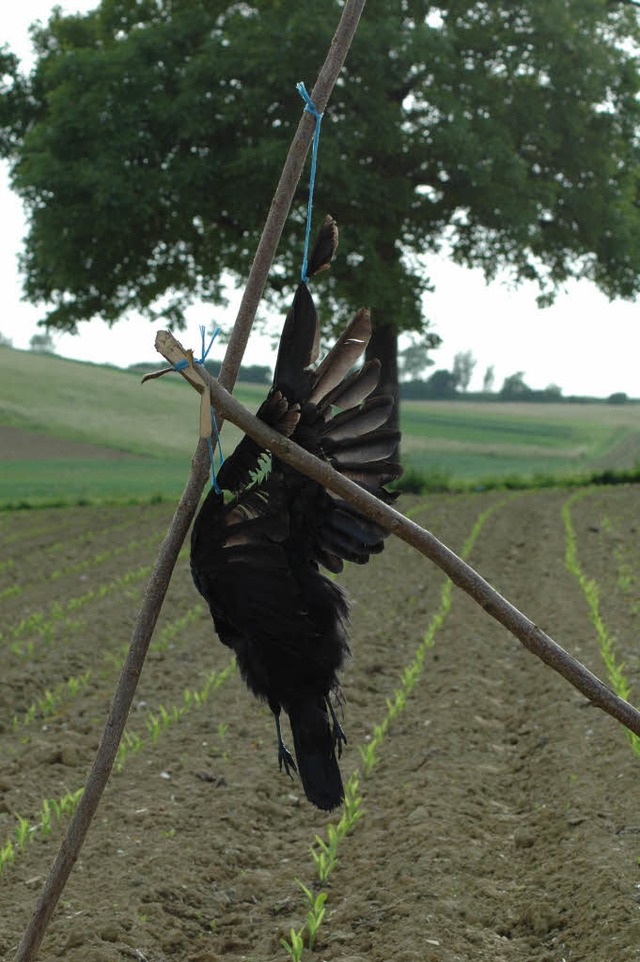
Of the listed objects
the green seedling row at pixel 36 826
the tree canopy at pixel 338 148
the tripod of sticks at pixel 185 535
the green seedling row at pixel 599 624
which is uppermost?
the tree canopy at pixel 338 148

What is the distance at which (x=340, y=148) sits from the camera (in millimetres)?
16312

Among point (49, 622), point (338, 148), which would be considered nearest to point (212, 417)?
point (49, 622)

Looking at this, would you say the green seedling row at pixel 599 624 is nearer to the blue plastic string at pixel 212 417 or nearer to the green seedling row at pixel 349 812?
the green seedling row at pixel 349 812

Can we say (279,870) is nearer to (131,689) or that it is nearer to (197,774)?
(197,774)

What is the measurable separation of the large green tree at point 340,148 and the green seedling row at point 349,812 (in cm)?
943

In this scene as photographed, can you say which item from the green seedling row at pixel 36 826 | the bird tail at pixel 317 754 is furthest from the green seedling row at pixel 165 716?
the bird tail at pixel 317 754

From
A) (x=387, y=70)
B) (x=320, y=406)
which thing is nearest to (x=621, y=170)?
(x=387, y=70)

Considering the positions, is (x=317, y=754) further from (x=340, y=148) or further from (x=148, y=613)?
(x=340, y=148)

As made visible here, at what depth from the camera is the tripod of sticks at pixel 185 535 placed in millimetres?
2441

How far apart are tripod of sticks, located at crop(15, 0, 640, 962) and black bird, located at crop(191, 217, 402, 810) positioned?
6 cm

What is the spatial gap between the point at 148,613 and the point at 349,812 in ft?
7.19

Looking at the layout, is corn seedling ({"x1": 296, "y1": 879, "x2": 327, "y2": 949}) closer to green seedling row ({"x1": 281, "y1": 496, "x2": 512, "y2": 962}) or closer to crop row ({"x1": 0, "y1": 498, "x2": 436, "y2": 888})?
green seedling row ({"x1": 281, "y1": 496, "x2": 512, "y2": 962})

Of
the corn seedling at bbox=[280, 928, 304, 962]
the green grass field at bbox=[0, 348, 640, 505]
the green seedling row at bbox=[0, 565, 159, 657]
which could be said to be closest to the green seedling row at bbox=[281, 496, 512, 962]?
the corn seedling at bbox=[280, 928, 304, 962]

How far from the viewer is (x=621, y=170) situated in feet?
64.5
